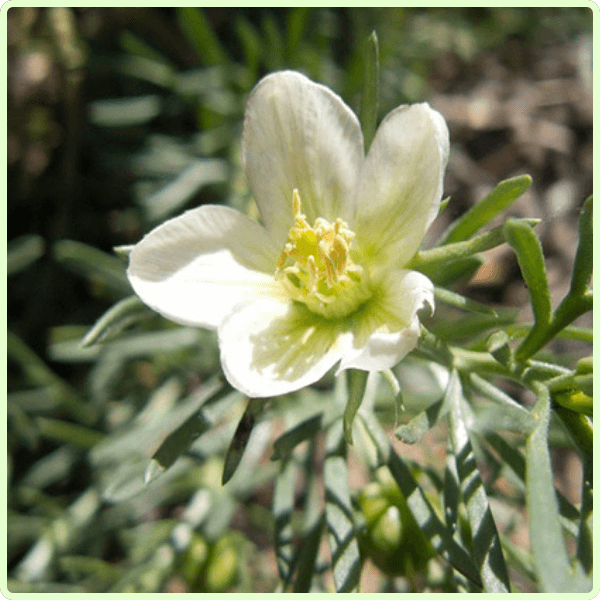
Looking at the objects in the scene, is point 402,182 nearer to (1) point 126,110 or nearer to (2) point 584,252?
(2) point 584,252

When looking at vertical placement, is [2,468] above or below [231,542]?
above

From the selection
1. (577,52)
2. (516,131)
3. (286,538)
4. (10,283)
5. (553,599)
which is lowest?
(286,538)

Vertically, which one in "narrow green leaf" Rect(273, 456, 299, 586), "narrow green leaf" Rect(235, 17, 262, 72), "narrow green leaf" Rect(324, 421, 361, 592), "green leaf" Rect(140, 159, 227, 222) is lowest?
"narrow green leaf" Rect(273, 456, 299, 586)

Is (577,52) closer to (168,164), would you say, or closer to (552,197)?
(552,197)

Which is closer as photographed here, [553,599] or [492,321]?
[553,599]

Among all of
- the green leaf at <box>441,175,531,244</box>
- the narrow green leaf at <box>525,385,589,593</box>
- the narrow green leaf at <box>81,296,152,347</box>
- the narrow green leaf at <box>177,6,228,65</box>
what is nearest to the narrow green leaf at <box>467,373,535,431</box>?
the narrow green leaf at <box>525,385,589,593</box>

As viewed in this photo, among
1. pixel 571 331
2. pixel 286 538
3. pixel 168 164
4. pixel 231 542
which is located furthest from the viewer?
pixel 168 164

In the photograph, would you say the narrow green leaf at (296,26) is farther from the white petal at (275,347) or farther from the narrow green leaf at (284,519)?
the narrow green leaf at (284,519)

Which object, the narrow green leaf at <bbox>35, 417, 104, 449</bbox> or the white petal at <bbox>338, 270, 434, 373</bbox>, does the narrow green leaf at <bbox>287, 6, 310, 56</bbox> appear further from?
the narrow green leaf at <bbox>35, 417, 104, 449</bbox>

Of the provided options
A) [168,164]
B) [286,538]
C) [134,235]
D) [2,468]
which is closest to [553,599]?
[286,538]
